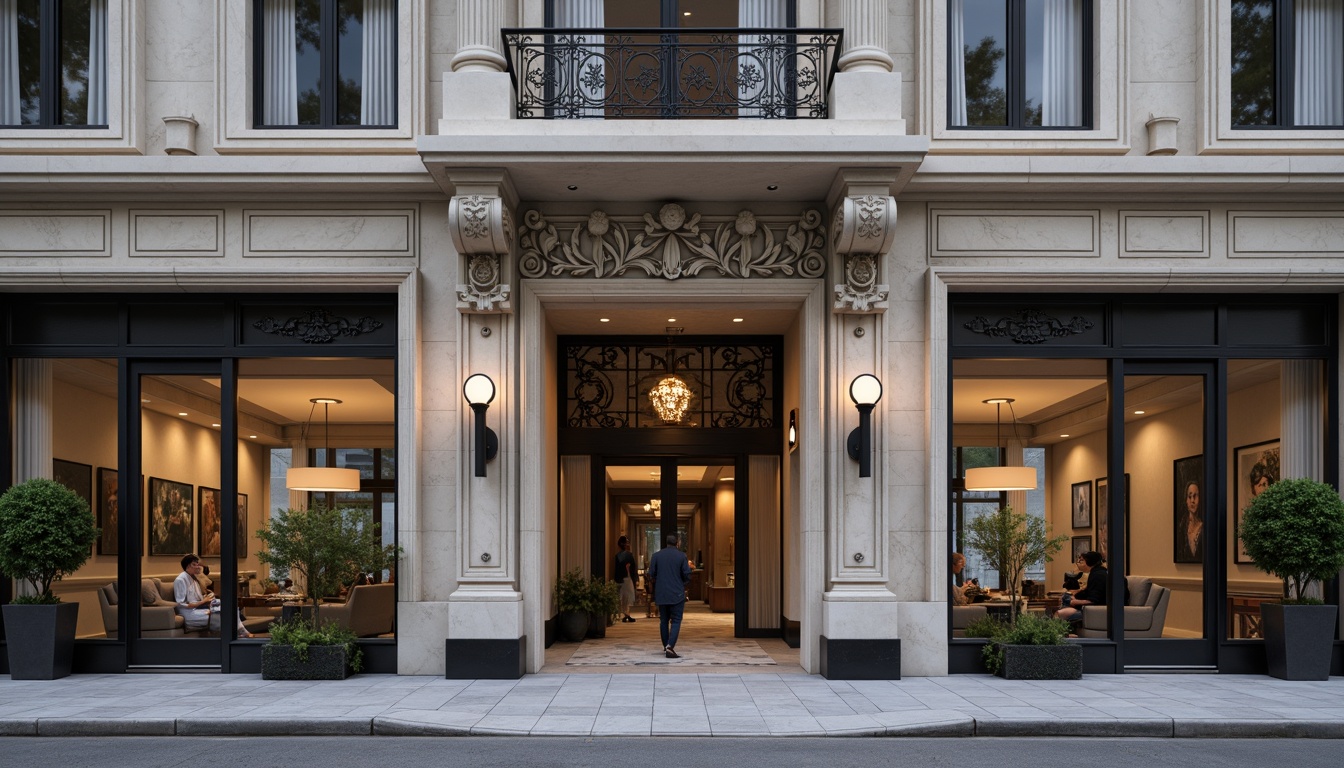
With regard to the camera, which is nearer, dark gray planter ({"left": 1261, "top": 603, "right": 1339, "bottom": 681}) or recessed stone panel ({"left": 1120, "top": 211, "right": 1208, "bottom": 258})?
dark gray planter ({"left": 1261, "top": 603, "right": 1339, "bottom": 681})

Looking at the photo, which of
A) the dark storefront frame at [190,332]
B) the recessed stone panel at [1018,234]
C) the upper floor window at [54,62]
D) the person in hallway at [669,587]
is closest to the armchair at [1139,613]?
the recessed stone panel at [1018,234]

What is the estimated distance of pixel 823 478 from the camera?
12.4 metres

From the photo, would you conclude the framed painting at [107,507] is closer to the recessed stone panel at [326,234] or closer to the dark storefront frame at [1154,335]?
the recessed stone panel at [326,234]

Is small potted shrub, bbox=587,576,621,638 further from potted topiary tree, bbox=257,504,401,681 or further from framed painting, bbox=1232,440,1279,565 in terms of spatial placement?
framed painting, bbox=1232,440,1279,565

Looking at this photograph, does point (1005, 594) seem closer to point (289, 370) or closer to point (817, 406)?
point (817, 406)

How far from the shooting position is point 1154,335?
41.1 ft

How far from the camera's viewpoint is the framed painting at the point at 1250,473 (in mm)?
13172

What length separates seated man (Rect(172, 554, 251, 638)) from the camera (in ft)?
43.4

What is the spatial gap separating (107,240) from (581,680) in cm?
659

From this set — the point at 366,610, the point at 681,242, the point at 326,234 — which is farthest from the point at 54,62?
the point at 681,242

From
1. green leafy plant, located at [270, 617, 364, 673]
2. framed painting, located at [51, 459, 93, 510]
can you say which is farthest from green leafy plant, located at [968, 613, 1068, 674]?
framed painting, located at [51, 459, 93, 510]

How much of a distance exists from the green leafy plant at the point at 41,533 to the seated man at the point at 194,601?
65.8 inches

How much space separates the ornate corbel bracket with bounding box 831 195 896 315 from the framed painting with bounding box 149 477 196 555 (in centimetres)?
864

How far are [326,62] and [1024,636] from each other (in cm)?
933
